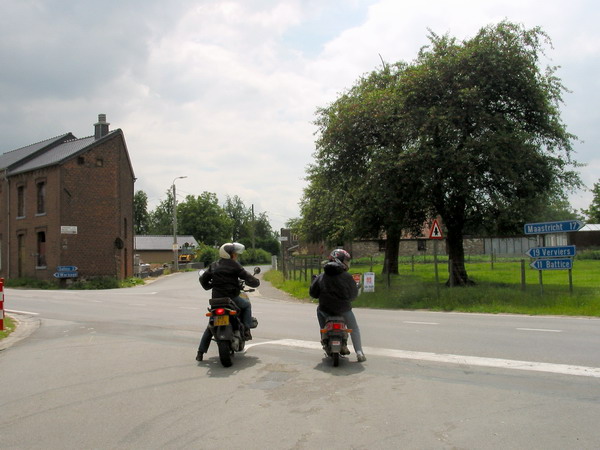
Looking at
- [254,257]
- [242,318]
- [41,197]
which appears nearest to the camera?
[242,318]

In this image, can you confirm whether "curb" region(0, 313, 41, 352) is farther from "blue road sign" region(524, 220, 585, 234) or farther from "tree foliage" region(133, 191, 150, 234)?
"tree foliage" region(133, 191, 150, 234)

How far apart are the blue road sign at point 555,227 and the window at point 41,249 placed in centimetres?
3070

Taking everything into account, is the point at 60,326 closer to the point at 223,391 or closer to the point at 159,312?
the point at 159,312

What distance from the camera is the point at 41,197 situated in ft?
122

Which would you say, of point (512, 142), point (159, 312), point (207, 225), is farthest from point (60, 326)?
point (207, 225)

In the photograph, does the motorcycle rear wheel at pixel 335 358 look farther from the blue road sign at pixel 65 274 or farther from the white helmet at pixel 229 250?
the blue road sign at pixel 65 274

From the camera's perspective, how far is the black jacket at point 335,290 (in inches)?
301

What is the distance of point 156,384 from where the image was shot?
6652 mm

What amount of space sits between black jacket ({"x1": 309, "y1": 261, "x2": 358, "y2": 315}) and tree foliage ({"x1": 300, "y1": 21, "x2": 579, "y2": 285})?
12.5 metres

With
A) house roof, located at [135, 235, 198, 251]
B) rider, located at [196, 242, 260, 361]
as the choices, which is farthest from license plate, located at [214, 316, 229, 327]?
house roof, located at [135, 235, 198, 251]

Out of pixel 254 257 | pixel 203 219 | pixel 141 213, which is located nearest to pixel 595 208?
pixel 254 257

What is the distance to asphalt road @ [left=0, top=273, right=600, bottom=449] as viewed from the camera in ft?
15.4

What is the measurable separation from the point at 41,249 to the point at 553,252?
3206 centimetres

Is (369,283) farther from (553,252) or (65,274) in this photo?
(65,274)
